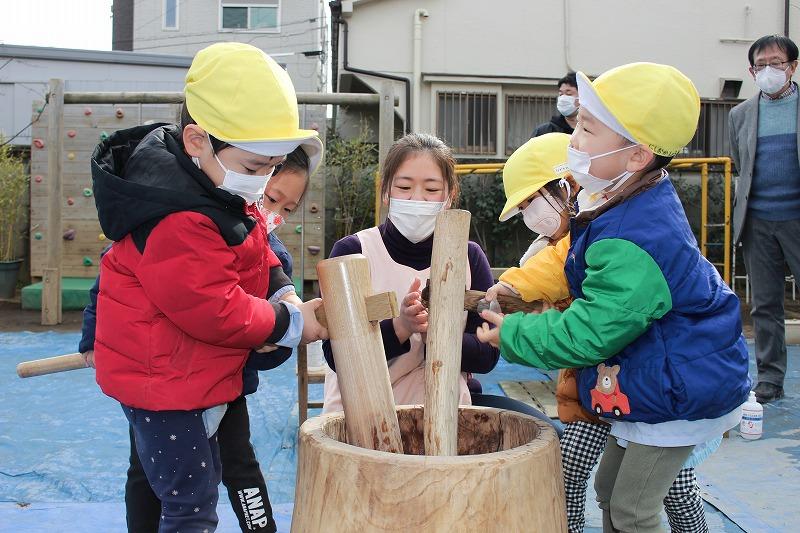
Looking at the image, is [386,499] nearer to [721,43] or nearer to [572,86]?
[572,86]

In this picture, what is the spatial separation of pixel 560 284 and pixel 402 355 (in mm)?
476

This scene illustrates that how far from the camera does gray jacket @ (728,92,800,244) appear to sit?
4223 mm

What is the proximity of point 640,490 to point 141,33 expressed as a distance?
18.0 m

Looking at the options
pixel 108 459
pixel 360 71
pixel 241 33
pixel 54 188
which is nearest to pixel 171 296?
pixel 108 459

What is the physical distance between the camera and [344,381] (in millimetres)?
1467

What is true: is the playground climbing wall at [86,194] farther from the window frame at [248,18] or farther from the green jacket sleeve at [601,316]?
the window frame at [248,18]

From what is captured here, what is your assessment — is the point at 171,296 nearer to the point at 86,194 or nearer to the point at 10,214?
the point at 86,194

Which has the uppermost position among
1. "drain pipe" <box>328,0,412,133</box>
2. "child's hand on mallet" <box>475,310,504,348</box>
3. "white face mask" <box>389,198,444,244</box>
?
"drain pipe" <box>328,0,412,133</box>

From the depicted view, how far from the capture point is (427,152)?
212 centimetres

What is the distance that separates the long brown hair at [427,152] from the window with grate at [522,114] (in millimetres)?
9393

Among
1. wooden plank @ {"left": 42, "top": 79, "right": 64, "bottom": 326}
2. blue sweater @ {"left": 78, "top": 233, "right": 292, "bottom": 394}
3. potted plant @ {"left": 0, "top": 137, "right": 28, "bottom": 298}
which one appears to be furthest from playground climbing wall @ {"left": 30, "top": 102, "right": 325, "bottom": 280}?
blue sweater @ {"left": 78, "top": 233, "right": 292, "bottom": 394}

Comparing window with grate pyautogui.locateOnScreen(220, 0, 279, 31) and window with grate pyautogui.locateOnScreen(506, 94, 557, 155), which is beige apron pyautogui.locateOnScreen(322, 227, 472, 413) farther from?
window with grate pyautogui.locateOnScreen(220, 0, 279, 31)

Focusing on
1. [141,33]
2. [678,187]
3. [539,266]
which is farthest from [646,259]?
[141,33]

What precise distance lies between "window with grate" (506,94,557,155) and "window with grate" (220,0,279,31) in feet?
25.0
